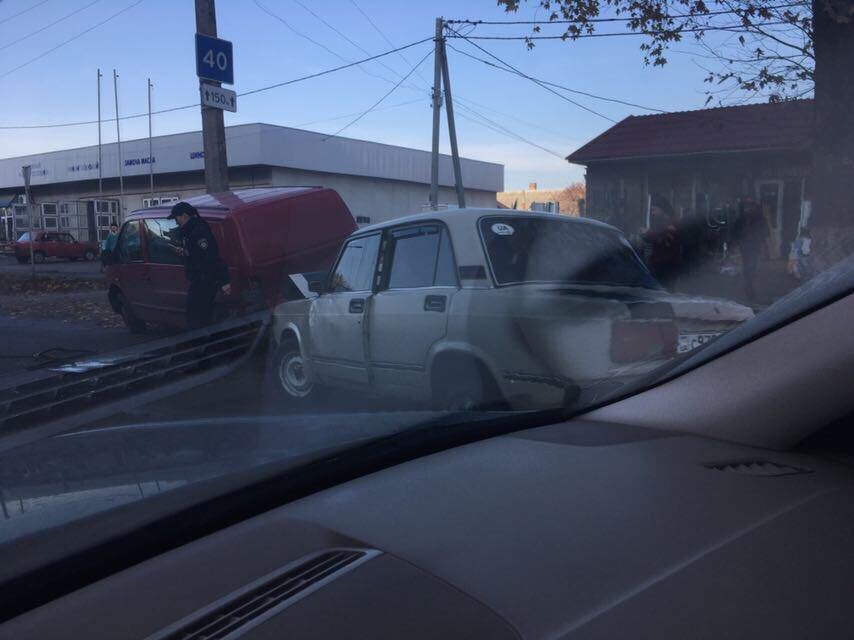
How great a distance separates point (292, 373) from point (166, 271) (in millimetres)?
3705

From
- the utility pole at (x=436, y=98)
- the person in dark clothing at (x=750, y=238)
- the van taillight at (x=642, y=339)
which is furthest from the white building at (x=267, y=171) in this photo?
the van taillight at (x=642, y=339)

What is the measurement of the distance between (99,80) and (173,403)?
15.8 m

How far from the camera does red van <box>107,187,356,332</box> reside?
891 centimetres

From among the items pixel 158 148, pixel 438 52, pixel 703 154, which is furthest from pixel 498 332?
pixel 158 148

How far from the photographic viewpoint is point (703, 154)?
16.0m

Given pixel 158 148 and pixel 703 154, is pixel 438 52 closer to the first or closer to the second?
pixel 703 154

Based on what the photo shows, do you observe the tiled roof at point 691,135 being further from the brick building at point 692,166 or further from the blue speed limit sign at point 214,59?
the blue speed limit sign at point 214,59

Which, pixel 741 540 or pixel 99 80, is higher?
pixel 99 80

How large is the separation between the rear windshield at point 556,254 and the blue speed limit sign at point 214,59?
6.98 m

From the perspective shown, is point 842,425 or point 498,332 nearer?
point 842,425

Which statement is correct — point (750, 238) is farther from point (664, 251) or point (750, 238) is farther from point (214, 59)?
point (214, 59)

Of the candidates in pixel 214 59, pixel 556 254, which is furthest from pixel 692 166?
pixel 556 254

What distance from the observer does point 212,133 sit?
1159 centimetres

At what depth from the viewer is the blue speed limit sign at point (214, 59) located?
1058cm
